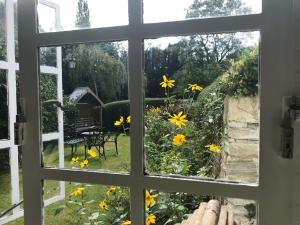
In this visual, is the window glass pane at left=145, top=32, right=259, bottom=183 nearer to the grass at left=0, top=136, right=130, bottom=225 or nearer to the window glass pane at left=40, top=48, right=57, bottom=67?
the grass at left=0, top=136, right=130, bottom=225

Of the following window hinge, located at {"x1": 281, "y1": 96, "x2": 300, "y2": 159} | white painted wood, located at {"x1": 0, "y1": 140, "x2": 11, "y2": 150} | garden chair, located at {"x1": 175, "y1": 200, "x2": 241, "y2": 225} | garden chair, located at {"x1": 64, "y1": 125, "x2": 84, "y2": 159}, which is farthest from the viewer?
white painted wood, located at {"x1": 0, "y1": 140, "x2": 11, "y2": 150}

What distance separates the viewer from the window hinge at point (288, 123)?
2.32 feet

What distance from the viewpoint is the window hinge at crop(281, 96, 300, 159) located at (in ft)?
2.32

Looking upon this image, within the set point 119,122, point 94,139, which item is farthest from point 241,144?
point 94,139

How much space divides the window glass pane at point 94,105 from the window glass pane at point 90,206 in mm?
72

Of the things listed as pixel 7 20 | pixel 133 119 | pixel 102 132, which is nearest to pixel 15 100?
pixel 7 20

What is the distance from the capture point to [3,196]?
1.55 m

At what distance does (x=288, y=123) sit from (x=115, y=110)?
511 millimetres

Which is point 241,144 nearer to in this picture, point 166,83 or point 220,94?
point 220,94

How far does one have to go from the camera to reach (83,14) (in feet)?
3.29

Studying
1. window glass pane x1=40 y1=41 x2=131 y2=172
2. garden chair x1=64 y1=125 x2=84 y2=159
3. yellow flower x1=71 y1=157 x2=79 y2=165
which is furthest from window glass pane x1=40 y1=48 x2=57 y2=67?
yellow flower x1=71 y1=157 x2=79 y2=165

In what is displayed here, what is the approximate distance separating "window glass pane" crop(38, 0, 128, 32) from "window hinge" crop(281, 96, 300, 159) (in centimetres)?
52

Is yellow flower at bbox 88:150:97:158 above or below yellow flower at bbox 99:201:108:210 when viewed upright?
above

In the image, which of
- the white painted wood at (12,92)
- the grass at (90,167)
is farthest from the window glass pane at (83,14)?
the white painted wood at (12,92)
